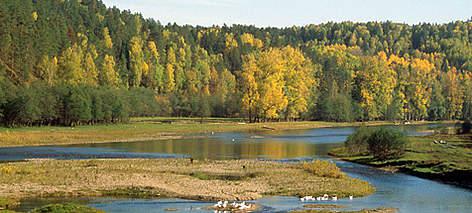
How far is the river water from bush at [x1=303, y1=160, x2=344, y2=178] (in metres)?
2.45

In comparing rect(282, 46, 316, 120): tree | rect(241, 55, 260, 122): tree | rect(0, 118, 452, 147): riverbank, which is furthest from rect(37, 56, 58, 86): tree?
rect(282, 46, 316, 120): tree

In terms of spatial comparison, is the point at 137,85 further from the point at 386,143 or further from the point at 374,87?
the point at 386,143

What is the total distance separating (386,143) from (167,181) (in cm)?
3081

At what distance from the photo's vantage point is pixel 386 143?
74875mm

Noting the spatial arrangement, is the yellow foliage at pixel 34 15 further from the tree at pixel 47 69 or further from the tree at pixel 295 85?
the tree at pixel 295 85

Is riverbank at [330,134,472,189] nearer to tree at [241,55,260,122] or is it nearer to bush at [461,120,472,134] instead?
bush at [461,120,472,134]

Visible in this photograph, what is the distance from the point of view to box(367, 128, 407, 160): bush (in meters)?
73.7

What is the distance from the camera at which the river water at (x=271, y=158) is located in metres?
43.1

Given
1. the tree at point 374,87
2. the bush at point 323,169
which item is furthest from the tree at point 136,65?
the bush at point 323,169

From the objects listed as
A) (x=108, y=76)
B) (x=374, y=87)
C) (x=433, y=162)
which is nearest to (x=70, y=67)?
(x=108, y=76)

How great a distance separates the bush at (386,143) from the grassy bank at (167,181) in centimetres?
1505

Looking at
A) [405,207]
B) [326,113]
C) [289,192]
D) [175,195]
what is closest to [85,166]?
[175,195]

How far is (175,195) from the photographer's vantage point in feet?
154

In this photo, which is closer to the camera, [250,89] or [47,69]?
[250,89]
